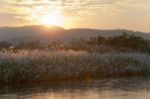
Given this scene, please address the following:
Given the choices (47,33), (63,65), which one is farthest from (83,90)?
(47,33)

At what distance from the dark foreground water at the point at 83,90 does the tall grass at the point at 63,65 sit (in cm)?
150

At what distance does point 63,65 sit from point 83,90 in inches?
242

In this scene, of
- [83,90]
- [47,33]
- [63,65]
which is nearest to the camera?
[83,90]

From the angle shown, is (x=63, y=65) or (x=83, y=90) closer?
(x=83, y=90)

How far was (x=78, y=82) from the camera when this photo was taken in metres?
25.5

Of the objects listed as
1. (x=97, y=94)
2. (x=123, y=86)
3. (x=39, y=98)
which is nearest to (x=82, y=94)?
(x=97, y=94)

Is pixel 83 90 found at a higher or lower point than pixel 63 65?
lower

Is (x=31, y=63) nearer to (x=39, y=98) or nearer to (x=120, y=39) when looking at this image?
(x=39, y=98)

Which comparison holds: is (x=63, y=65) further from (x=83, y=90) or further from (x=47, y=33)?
(x=47, y=33)

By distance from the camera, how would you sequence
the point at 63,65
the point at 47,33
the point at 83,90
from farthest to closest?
the point at 47,33 → the point at 63,65 → the point at 83,90

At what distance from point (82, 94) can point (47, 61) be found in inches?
299

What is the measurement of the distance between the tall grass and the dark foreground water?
150cm

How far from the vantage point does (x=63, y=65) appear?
2775 centimetres

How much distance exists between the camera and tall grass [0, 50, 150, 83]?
84.0 ft
